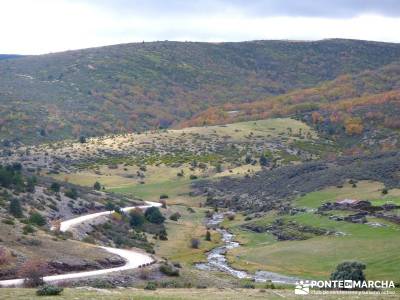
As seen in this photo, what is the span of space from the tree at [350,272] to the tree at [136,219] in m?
34.8

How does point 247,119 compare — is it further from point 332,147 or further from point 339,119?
point 332,147

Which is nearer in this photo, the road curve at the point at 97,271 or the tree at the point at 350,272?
the road curve at the point at 97,271

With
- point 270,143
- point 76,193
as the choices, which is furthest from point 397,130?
point 76,193

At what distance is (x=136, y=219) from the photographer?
7556cm

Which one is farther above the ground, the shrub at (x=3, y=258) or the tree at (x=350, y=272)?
the shrub at (x=3, y=258)

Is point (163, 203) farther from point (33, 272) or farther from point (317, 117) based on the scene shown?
point (317, 117)

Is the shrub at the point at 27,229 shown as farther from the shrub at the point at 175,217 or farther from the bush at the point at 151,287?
the shrub at the point at 175,217

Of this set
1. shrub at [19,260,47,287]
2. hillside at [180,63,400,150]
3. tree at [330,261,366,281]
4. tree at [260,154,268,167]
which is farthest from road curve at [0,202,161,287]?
hillside at [180,63,400,150]

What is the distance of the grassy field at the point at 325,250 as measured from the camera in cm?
4962

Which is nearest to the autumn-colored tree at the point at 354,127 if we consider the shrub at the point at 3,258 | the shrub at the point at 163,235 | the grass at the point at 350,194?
the grass at the point at 350,194

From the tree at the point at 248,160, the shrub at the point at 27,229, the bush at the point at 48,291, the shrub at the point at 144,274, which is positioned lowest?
the tree at the point at 248,160

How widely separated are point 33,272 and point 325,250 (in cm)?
2887

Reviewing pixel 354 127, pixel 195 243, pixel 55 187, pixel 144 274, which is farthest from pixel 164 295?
pixel 354 127

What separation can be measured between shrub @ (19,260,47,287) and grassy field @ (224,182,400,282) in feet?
63.7
